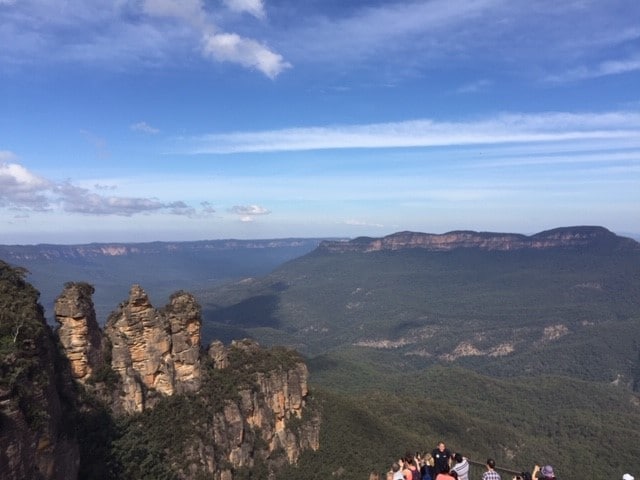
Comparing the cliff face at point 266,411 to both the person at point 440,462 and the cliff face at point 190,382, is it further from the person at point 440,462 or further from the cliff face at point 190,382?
the person at point 440,462

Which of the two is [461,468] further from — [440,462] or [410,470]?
[410,470]

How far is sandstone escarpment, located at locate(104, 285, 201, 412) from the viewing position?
38.2 meters

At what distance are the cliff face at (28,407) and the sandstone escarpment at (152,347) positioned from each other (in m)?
9.85

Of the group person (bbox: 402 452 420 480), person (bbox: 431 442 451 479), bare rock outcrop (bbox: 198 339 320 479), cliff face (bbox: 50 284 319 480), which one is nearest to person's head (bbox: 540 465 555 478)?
person (bbox: 431 442 451 479)

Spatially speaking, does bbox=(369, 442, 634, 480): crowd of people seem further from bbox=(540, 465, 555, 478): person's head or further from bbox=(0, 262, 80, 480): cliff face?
bbox=(0, 262, 80, 480): cliff face

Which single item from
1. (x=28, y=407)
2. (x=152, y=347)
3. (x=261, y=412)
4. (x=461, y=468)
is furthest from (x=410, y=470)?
(x=261, y=412)

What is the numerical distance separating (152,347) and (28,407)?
69.3 feet

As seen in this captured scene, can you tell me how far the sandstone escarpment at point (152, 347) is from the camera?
3825 centimetres

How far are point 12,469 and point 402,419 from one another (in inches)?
2608

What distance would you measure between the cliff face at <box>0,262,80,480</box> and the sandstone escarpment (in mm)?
9851

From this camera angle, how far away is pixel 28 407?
20.0 metres

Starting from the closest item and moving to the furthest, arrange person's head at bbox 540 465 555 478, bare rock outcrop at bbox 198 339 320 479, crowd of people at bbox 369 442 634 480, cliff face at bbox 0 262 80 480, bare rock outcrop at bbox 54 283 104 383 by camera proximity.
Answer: person's head at bbox 540 465 555 478, crowd of people at bbox 369 442 634 480, cliff face at bbox 0 262 80 480, bare rock outcrop at bbox 54 283 104 383, bare rock outcrop at bbox 198 339 320 479

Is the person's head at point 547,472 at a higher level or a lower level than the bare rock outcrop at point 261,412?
higher

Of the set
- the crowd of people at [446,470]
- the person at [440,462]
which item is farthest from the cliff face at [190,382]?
the person at [440,462]
